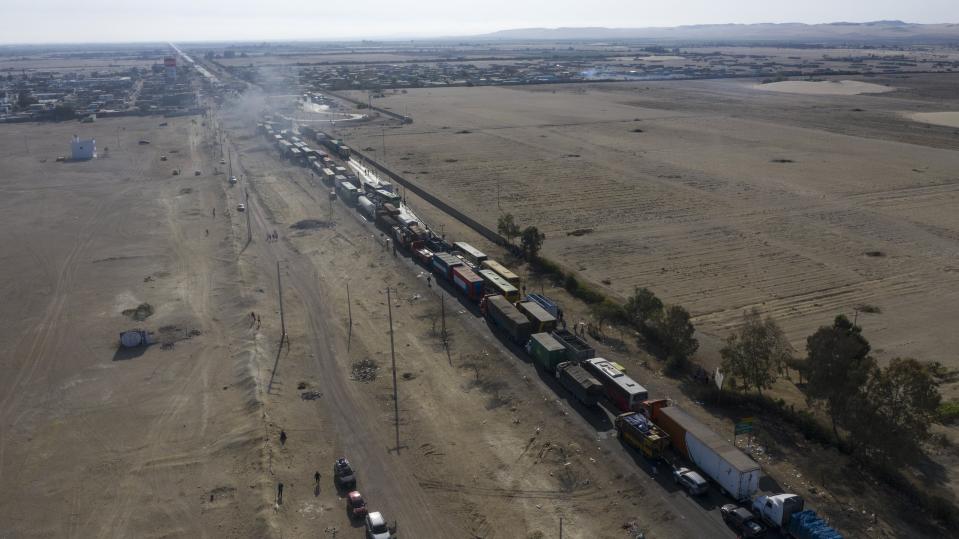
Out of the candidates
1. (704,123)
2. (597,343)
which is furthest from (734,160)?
(597,343)

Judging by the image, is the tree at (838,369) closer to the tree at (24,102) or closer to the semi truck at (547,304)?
the semi truck at (547,304)

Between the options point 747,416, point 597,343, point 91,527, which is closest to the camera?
point 91,527

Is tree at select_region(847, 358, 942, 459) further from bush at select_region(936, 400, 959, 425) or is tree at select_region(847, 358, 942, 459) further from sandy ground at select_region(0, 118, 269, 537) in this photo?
sandy ground at select_region(0, 118, 269, 537)

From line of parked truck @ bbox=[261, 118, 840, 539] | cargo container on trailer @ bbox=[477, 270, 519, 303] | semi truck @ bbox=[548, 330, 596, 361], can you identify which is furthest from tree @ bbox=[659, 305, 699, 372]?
cargo container on trailer @ bbox=[477, 270, 519, 303]

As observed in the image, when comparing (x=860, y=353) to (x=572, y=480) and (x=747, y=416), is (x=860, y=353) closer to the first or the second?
(x=747, y=416)

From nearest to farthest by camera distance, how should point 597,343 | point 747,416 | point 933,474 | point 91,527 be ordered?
point 91,527
point 933,474
point 747,416
point 597,343

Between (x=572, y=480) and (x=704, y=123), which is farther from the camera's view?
(x=704, y=123)

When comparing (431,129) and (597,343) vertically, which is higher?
(431,129)
